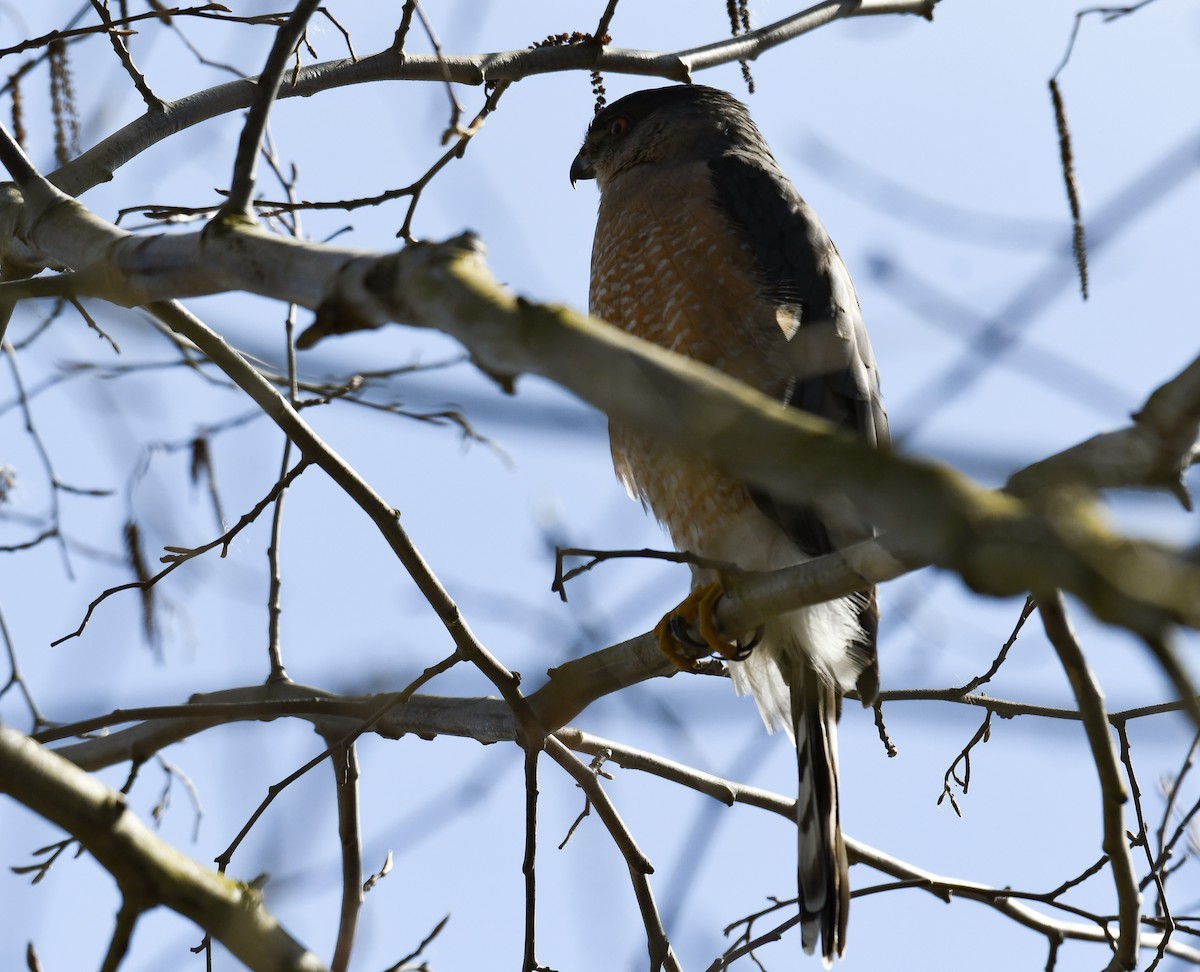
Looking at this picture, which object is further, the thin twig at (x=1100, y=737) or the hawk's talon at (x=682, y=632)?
the hawk's talon at (x=682, y=632)

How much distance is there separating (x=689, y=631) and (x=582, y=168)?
258 cm

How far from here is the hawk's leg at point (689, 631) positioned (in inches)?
142

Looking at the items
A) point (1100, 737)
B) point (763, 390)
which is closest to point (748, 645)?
point (763, 390)

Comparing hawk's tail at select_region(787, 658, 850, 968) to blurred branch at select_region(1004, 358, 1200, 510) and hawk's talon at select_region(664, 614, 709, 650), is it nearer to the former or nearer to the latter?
hawk's talon at select_region(664, 614, 709, 650)

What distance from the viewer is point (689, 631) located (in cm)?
375

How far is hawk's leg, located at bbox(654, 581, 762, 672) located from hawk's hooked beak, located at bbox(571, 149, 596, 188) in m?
2.44

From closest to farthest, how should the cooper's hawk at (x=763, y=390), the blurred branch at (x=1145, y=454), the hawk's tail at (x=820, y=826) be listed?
1. the blurred branch at (x=1145, y=454)
2. the hawk's tail at (x=820, y=826)
3. the cooper's hawk at (x=763, y=390)

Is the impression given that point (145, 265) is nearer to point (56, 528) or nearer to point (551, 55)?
point (551, 55)

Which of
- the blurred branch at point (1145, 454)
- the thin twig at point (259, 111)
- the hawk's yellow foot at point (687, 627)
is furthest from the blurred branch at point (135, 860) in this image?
the hawk's yellow foot at point (687, 627)

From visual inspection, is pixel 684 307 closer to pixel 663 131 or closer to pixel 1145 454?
pixel 663 131

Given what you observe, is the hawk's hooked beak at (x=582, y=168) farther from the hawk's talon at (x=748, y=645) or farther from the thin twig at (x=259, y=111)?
the thin twig at (x=259, y=111)

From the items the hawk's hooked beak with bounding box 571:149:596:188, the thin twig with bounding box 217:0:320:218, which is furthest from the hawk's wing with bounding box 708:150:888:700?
the thin twig with bounding box 217:0:320:218

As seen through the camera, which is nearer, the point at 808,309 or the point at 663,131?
the point at 808,309

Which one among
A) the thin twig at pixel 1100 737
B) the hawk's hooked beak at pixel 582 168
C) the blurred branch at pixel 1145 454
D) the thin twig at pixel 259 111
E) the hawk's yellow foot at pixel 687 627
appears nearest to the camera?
the blurred branch at pixel 1145 454
